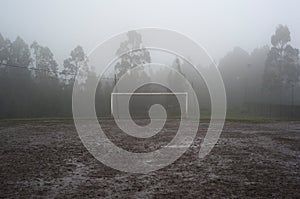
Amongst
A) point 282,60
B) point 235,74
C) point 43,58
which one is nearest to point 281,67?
point 282,60

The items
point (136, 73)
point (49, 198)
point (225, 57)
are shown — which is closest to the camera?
point (49, 198)

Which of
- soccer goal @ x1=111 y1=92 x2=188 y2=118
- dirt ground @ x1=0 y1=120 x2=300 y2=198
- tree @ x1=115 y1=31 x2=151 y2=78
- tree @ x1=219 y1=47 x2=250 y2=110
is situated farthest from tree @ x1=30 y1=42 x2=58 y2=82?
dirt ground @ x1=0 y1=120 x2=300 y2=198

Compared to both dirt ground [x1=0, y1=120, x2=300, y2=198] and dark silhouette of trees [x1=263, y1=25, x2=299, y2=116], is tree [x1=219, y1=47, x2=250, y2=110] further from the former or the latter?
dirt ground [x1=0, y1=120, x2=300, y2=198]

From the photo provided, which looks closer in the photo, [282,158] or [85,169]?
[85,169]

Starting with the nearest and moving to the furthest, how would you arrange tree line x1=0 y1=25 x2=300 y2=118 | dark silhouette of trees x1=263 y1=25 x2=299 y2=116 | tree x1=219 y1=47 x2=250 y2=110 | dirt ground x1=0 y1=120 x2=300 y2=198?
dirt ground x1=0 y1=120 x2=300 y2=198
tree line x1=0 y1=25 x2=300 y2=118
dark silhouette of trees x1=263 y1=25 x2=299 y2=116
tree x1=219 y1=47 x2=250 y2=110

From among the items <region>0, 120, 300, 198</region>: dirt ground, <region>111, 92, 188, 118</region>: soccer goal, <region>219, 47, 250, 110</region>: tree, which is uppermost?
<region>219, 47, 250, 110</region>: tree

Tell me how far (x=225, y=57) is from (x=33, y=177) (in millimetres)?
46362

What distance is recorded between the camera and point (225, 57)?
161 ft

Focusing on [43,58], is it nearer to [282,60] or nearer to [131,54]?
[131,54]

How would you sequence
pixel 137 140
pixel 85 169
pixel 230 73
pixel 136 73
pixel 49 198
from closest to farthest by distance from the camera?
pixel 49 198
pixel 85 169
pixel 137 140
pixel 136 73
pixel 230 73

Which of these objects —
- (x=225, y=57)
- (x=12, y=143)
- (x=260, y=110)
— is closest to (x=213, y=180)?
(x=12, y=143)

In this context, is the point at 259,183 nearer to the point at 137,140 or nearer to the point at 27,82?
the point at 137,140

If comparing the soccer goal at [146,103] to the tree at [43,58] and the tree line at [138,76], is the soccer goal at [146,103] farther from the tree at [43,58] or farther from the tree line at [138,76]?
the tree at [43,58]

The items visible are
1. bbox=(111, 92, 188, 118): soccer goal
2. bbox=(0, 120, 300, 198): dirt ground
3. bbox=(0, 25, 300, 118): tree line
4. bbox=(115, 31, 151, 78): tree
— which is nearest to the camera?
bbox=(0, 120, 300, 198): dirt ground
